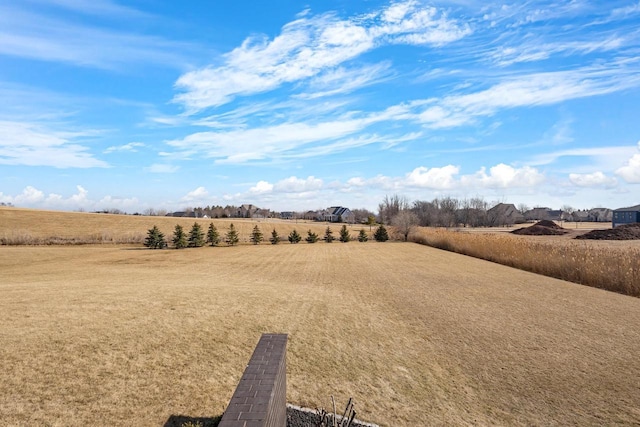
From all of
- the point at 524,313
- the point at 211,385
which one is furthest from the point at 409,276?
the point at 211,385

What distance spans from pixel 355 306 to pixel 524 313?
5397mm

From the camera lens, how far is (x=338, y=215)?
115188 millimetres

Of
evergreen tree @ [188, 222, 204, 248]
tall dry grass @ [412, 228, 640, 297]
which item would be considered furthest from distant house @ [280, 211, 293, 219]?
tall dry grass @ [412, 228, 640, 297]

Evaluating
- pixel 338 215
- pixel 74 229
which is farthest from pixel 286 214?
pixel 74 229

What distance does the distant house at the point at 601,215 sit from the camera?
135575mm

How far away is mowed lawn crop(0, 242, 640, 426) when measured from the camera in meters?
5.76

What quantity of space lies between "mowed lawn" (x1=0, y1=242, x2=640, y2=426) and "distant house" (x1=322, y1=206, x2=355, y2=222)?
100 m

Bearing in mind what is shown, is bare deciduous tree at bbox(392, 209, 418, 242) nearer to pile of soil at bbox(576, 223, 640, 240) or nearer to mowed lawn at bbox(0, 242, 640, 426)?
pile of soil at bbox(576, 223, 640, 240)

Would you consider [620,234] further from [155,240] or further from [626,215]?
[155,240]

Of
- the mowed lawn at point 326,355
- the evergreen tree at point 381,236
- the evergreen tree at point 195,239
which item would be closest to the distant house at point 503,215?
the evergreen tree at point 381,236

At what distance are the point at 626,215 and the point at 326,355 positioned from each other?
3478 inches

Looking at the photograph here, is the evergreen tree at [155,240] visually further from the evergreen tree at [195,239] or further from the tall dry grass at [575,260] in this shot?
the tall dry grass at [575,260]

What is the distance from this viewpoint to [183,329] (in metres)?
8.37

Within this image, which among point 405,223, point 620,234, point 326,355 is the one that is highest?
point 405,223
